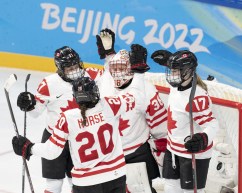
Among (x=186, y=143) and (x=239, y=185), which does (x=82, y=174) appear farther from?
(x=239, y=185)

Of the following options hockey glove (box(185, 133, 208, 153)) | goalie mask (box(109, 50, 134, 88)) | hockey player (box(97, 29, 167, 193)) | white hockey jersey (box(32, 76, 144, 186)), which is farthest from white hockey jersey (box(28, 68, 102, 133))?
hockey glove (box(185, 133, 208, 153))

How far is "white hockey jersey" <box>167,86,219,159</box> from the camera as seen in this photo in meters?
3.35

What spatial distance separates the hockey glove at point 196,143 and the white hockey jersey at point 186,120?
0.05 m

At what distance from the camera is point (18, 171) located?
4902mm

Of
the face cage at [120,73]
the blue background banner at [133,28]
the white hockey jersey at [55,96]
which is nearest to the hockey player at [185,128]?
the face cage at [120,73]

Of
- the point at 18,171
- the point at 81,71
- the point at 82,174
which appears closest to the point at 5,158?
the point at 18,171

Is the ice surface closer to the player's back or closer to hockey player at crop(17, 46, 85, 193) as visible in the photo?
hockey player at crop(17, 46, 85, 193)

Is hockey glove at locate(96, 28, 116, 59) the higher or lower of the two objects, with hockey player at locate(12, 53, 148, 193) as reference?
higher

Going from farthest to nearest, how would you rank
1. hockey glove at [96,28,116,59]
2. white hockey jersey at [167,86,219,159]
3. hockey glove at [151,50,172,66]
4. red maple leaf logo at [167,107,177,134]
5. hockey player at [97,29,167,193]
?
hockey glove at [96,28,116,59] < hockey glove at [151,50,172,66] < hockey player at [97,29,167,193] < red maple leaf logo at [167,107,177,134] < white hockey jersey at [167,86,219,159]

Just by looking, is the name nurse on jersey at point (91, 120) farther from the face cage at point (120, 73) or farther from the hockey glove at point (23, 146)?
the face cage at point (120, 73)

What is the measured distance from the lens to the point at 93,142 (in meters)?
3.11

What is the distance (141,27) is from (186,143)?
3.26 m

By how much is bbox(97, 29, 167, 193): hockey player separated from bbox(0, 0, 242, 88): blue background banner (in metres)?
2.40

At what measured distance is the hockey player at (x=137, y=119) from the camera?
358cm
